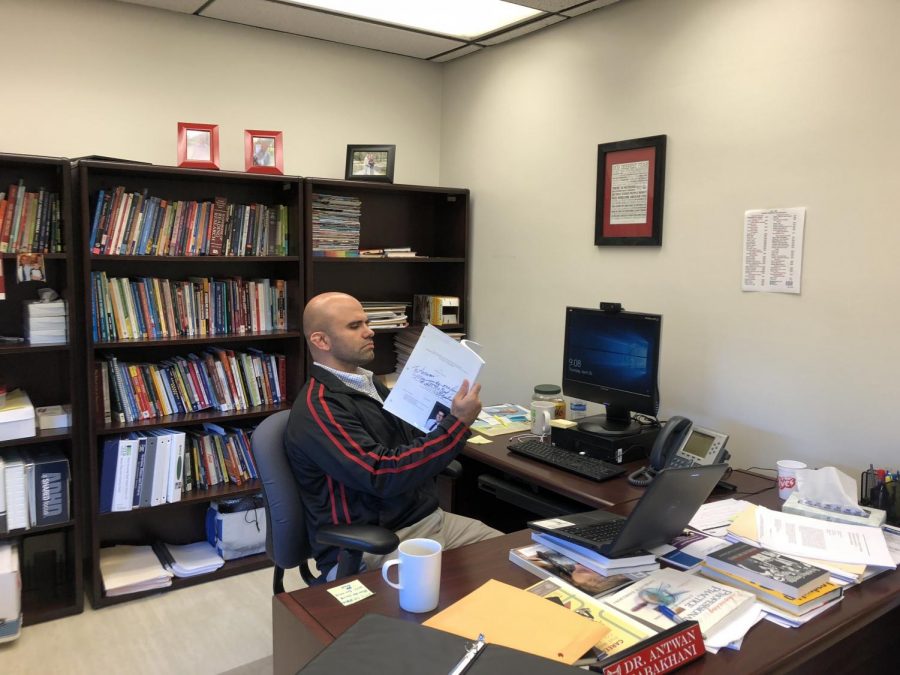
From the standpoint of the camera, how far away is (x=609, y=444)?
2.46 meters

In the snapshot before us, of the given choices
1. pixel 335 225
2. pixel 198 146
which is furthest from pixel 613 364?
pixel 198 146

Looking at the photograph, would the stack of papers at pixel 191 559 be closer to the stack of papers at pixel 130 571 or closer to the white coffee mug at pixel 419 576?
the stack of papers at pixel 130 571

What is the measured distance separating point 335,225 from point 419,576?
2.51 m

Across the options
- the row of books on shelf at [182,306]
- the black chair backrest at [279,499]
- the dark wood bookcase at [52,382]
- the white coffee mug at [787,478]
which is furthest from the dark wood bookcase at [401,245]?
the white coffee mug at [787,478]

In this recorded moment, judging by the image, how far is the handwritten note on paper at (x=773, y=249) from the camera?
2469 millimetres

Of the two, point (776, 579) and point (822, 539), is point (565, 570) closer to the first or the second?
point (776, 579)

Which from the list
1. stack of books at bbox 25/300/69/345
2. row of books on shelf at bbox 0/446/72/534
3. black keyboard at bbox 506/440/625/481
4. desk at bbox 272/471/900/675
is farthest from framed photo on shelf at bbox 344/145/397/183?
desk at bbox 272/471/900/675

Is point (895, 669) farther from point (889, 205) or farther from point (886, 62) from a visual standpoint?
point (886, 62)

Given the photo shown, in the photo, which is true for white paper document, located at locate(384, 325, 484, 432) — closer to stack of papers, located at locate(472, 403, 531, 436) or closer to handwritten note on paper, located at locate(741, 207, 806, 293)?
stack of papers, located at locate(472, 403, 531, 436)

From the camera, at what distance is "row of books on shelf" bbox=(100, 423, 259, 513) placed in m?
3.04

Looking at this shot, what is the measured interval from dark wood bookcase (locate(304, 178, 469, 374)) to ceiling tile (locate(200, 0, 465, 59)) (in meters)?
0.74

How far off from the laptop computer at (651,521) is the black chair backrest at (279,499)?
698 millimetres

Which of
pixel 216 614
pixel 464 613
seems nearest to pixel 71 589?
pixel 216 614

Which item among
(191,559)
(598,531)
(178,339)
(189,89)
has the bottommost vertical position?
(191,559)
